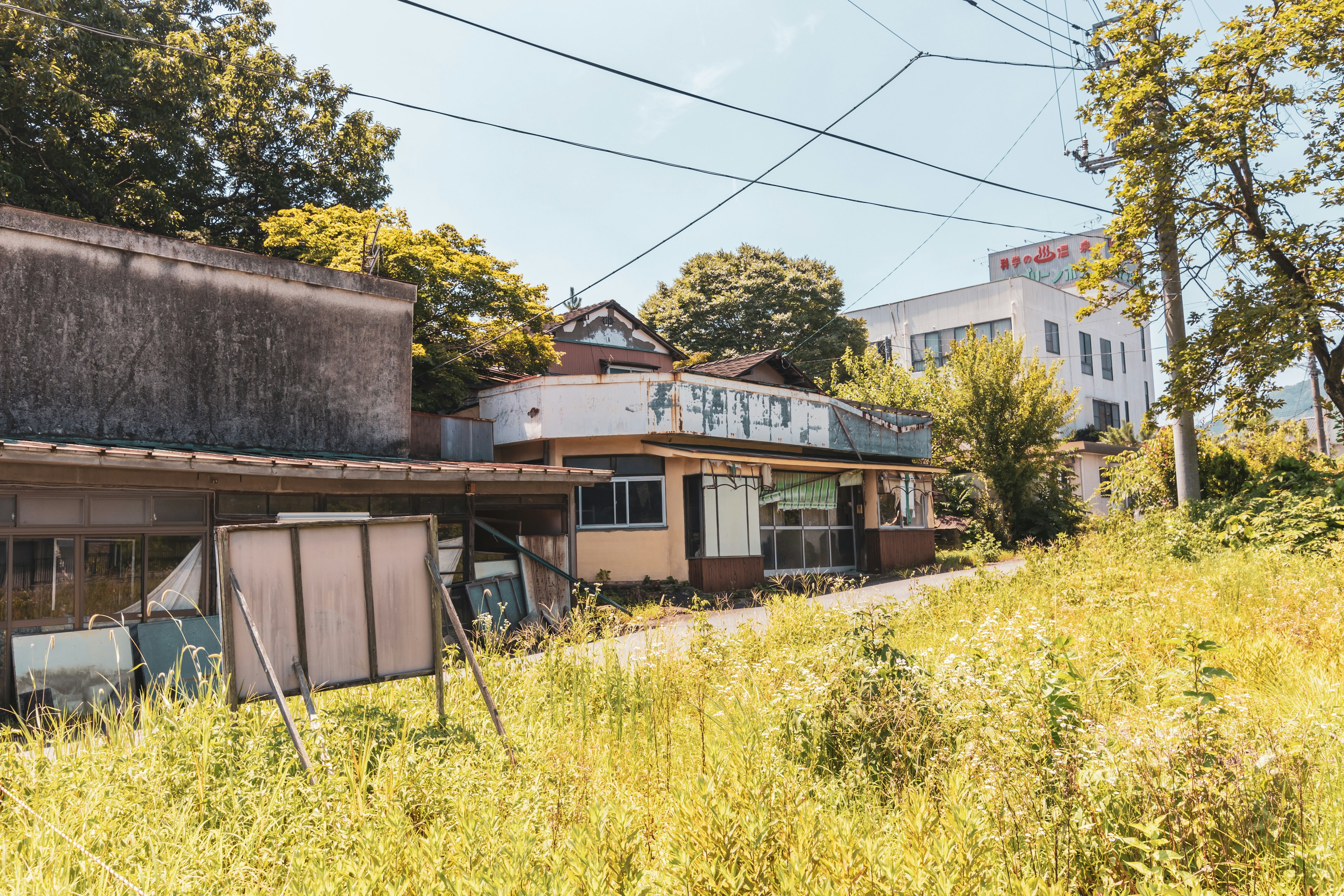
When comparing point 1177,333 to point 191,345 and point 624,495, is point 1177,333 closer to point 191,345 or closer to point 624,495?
point 624,495

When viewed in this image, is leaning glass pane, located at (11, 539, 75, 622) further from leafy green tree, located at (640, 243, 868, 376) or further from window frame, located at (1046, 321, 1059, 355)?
window frame, located at (1046, 321, 1059, 355)

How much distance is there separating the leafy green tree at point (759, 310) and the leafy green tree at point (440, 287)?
50.4 ft

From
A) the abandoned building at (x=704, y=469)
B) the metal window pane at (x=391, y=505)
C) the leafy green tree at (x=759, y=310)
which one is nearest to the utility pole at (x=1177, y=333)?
the abandoned building at (x=704, y=469)

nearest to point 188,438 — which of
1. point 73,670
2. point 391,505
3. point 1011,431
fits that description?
point 391,505

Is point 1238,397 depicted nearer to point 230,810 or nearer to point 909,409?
point 909,409

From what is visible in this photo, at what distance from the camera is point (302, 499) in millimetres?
11070

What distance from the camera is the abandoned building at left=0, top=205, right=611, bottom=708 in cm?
873

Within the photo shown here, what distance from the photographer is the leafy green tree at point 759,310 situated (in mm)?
37656

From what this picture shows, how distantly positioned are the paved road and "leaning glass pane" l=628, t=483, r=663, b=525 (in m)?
3.50

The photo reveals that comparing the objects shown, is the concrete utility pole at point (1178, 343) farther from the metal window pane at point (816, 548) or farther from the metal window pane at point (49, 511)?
the metal window pane at point (49, 511)

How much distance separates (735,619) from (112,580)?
27.6 feet

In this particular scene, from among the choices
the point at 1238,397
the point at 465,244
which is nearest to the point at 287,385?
the point at 465,244

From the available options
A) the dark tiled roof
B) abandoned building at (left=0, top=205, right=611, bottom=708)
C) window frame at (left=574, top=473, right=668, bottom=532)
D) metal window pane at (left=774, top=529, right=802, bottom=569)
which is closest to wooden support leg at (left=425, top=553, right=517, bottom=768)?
abandoned building at (left=0, top=205, right=611, bottom=708)

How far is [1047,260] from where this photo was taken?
4625 centimetres
